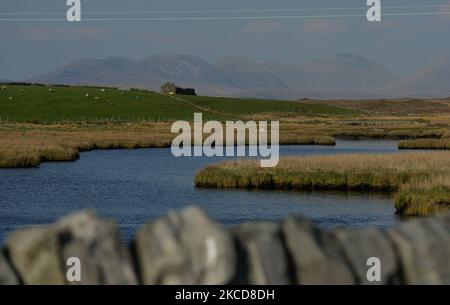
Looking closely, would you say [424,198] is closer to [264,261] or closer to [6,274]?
[264,261]

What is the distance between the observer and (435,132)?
85.3 metres

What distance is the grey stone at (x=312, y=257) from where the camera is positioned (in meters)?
6.23

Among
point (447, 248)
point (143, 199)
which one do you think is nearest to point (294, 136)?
point (143, 199)

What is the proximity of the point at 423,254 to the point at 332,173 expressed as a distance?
33515mm

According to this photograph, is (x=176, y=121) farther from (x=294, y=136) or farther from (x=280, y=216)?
(x=280, y=216)

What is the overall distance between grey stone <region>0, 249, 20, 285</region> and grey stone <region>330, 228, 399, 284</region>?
2.44 m

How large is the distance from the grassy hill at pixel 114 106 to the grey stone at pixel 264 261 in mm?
107073

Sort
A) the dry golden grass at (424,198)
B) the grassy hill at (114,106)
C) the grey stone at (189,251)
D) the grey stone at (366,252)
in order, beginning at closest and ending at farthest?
the grey stone at (189,251), the grey stone at (366,252), the dry golden grass at (424,198), the grassy hill at (114,106)

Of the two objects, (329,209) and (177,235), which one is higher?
(177,235)

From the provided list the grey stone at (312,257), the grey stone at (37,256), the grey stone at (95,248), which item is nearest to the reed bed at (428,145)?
the grey stone at (312,257)

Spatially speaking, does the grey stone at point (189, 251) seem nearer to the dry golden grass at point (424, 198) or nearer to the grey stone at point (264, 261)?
the grey stone at point (264, 261)

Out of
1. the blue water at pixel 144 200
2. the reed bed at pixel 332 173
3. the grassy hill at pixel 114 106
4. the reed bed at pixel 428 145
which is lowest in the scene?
the blue water at pixel 144 200

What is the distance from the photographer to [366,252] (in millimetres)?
6418
